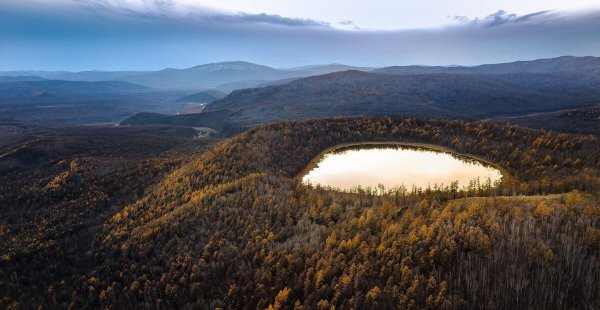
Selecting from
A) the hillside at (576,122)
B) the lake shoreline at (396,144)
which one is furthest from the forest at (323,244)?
the hillside at (576,122)

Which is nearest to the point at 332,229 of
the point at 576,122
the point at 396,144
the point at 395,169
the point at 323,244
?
the point at 323,244

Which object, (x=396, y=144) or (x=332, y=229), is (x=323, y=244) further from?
(x=396, y=144)

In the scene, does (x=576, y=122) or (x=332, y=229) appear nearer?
(x=332, y=229)

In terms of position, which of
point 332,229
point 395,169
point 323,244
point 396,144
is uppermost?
point 396,144

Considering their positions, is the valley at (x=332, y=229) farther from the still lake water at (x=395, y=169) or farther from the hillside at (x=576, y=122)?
the hillside at (x=576, y=122)

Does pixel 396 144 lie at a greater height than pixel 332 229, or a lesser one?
greater

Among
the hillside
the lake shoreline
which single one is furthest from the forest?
the hillside
